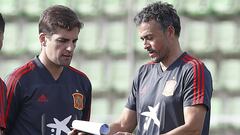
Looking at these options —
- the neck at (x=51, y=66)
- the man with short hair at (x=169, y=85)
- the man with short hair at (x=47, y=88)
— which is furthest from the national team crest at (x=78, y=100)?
the man with short hair at (x=169, y=85)

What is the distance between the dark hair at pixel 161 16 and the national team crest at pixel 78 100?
495mm

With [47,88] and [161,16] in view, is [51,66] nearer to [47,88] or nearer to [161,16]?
[47,88]

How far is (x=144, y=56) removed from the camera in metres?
12.3

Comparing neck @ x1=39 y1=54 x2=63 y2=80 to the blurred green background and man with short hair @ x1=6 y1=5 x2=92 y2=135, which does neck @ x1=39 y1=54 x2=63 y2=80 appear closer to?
man with short hair @ x1=6 y1=5 x2=92 y2=135

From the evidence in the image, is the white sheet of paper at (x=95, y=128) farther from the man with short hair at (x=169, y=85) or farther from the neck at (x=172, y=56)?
the neck at (x=172, y=56)

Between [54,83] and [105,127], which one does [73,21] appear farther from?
[105,127]

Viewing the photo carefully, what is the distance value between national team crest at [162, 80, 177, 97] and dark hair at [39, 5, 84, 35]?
0.55 m

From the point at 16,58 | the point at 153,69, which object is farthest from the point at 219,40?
the point at 153,69

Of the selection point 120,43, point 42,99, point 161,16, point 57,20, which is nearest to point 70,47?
point 57,20

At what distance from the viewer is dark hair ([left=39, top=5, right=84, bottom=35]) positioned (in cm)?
405

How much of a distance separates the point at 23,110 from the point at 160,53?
30.1 inches

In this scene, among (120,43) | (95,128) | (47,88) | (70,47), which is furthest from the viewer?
(120,43)

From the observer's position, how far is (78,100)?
13.8ft

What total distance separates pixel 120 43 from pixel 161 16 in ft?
27.6
